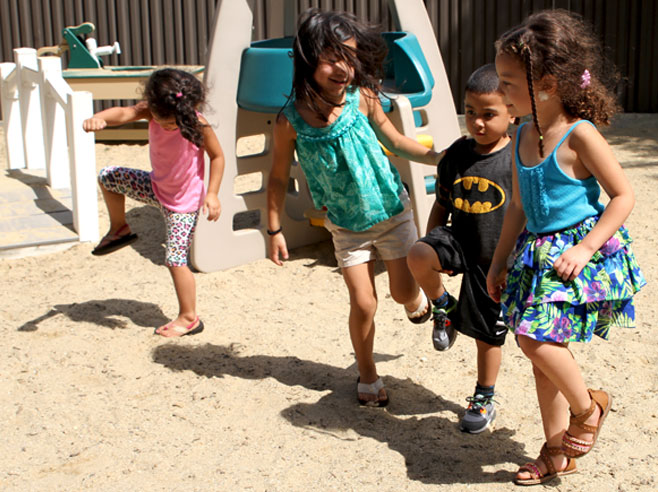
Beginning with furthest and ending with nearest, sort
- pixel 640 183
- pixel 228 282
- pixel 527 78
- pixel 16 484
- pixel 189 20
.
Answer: pixel 189 20 → pixel 640 183 → pixel 228 282 → pixel 16 484 → pixel 527 78

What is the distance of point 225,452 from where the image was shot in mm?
3080

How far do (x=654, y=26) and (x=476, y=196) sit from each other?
7.00 m

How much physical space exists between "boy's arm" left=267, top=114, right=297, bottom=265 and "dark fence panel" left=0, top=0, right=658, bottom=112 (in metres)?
6.06

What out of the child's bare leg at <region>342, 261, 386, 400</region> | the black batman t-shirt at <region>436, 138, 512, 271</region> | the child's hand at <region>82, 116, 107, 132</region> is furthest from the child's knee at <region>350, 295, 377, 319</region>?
the child's hand at <region>82, 116, 107, 132</region>

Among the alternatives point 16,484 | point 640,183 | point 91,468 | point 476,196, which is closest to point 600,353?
point 476,196

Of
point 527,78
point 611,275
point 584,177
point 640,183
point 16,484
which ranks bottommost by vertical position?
point 16,484

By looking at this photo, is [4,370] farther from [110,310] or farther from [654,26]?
[654,26]

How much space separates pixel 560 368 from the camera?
8.11ft

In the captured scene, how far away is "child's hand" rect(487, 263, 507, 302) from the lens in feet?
8.82

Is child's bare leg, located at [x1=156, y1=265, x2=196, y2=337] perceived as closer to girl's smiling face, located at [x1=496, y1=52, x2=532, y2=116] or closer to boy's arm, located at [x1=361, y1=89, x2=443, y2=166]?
boy's arm, located at [x1=361, y1=89, x2=443, y2=166]

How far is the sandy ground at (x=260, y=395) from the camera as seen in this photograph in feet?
9.61

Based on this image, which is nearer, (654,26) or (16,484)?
(16,484)

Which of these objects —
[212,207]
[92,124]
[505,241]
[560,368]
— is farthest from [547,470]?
[92,124]

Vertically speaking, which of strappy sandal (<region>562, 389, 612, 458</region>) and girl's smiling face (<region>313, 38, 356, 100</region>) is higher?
girl's smiling face (<region>313, 38, 356, 100</region>)
